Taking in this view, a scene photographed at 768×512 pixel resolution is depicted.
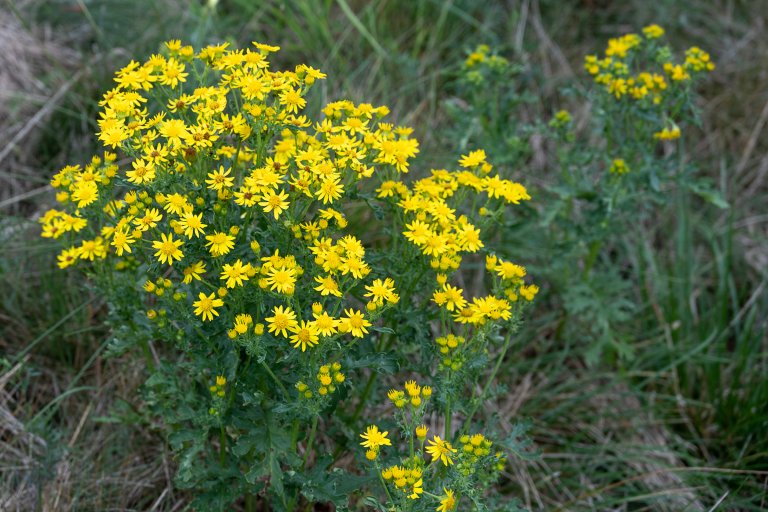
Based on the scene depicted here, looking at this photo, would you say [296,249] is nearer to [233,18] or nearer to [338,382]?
[338,382]

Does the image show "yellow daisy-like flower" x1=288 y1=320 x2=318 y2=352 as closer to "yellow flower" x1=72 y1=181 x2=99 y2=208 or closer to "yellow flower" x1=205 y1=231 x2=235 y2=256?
"yellow flower" x1=205 y1=231 x2=235 y2=256

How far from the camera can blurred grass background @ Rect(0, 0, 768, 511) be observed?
316 cm

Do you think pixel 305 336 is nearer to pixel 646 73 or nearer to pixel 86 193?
pixel 86 193

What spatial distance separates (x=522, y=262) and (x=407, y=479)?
2157mm

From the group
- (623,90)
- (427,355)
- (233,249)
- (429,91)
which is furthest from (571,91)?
(233,249)

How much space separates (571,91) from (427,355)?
1641mm

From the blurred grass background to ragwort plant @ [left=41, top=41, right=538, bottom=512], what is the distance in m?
0.54

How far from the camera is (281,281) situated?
2.15 m

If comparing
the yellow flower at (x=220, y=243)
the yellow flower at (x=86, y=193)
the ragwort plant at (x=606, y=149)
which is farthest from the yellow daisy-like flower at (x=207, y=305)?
the ragwort plant at (x=606, y=149)

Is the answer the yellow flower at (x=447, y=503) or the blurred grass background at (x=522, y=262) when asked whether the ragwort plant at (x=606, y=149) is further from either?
the yellow flower at (x=447, y=503)

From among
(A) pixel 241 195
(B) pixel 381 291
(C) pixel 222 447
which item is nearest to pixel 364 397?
(C) pixel 222 447

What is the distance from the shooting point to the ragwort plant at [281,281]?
221 cm

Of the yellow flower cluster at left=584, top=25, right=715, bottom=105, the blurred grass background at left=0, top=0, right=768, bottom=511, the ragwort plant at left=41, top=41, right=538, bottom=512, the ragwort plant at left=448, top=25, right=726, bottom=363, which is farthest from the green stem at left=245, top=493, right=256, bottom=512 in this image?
the yellow flower cluster at left=584, top=25, right=715, bottom=105

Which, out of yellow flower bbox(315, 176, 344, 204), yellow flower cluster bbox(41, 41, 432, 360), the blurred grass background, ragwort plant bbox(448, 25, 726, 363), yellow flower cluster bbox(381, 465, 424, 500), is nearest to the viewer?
yellow flower cluster bbox(381, 465, 424, 500)
